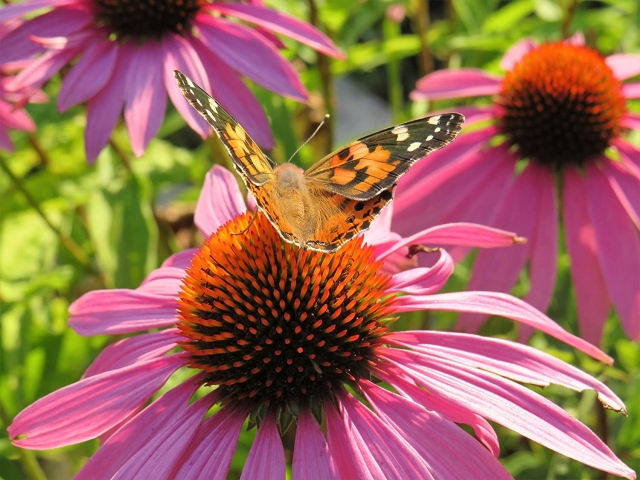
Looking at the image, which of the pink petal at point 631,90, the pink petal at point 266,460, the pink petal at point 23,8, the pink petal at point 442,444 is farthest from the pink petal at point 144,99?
the pink petal at point 631,90

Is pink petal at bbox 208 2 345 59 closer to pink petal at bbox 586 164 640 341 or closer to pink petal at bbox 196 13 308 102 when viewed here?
pink petal at bbox 196 13 308 102

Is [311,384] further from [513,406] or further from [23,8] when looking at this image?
[23,8]

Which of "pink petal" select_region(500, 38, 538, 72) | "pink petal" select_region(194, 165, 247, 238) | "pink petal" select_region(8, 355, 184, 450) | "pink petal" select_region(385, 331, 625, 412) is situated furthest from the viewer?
"pink petal" select_region(500, 38, 538, 72)

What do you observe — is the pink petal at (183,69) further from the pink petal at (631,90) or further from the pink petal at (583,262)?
the pink petal at (631,90)

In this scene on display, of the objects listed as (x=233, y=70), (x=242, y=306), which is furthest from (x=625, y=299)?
(x=233, y=70)

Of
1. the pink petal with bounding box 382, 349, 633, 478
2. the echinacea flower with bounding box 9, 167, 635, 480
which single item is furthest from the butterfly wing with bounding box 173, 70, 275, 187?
the pink petal with bounding box 382, 349, 633, 478

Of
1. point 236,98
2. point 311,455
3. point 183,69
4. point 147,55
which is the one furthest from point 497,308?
point 147,55
